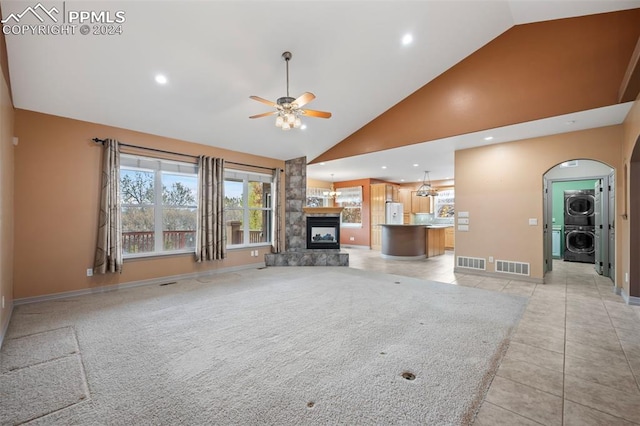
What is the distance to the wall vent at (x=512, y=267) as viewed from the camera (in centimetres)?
514

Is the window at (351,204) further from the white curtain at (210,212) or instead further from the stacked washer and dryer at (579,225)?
the stacked washer and dryer at (579,225)

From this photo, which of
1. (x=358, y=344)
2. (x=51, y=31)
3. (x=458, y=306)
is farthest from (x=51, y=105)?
(x=458, y=306)

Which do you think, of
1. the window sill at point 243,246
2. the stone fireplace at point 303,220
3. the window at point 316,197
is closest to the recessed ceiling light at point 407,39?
the stone fireplace at point 303,220

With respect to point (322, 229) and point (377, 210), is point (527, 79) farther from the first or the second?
point (377, 210)

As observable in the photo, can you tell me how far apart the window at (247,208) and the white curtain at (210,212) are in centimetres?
34

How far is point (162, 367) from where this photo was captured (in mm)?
2156

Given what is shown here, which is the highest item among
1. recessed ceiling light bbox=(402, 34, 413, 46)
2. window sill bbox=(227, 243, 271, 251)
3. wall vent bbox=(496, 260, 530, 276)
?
recessed ceiling light bbox=(402, 34, 413, 46)

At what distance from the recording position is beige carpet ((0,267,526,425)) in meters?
1.68

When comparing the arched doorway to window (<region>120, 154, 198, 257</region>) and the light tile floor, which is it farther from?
window (<region>120, 154, 198, 257</region>)

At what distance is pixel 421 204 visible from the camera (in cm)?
1066

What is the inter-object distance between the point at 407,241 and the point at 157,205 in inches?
250

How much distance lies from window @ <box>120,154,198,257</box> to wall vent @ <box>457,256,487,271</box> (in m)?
5.77

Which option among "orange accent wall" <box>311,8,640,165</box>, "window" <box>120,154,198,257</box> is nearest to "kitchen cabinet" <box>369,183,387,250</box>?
"orange accent wall" <box>311,8,640,165</box>

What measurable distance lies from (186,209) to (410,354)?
16.2ft
